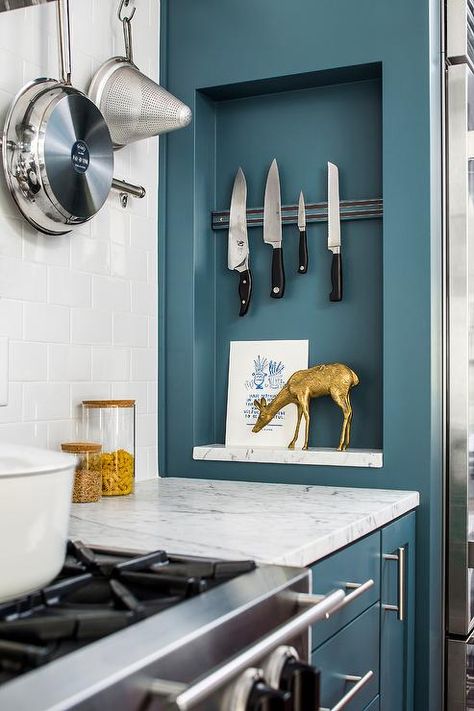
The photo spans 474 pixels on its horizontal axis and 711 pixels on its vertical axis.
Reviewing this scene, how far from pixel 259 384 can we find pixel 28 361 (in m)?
0.75

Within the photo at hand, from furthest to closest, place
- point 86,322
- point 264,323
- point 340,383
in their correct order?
point 264,323, point 340,383, point 86,322

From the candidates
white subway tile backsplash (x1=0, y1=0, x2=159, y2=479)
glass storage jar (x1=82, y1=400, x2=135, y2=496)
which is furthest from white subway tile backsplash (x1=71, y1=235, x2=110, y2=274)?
glass storage jar (x1=82, y1=400, x2=135, y2=496)

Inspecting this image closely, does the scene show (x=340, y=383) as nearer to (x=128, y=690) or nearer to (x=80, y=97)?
(x=80, y=97)

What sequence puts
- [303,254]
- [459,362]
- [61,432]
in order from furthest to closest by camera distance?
[303,254] < [459,362] < [61,432]

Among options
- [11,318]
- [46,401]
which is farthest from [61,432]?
[11,318]

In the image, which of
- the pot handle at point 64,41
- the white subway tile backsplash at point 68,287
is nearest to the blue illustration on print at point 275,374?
the white subway tile backsplash at point 68,287

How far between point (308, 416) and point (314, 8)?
1094 millimetres

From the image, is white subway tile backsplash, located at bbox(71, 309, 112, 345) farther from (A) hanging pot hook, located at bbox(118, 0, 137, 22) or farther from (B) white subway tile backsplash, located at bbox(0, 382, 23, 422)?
(A) hanging pot hook, located at bbox(118, 0, 137, 22)

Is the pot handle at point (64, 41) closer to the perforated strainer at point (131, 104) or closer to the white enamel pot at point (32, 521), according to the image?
the perforated strainer at point (131, 104)

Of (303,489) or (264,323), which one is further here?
(264,323)

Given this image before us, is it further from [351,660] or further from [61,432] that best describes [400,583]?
[61,432]

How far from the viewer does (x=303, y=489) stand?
212 centimetres

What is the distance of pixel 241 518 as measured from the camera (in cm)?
165

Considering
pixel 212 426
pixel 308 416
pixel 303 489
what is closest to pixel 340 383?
pixel 308 416
